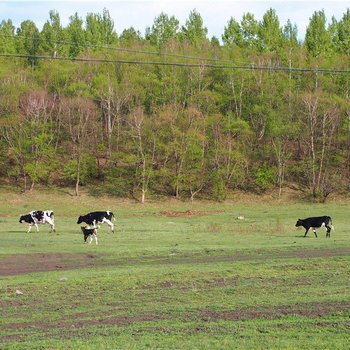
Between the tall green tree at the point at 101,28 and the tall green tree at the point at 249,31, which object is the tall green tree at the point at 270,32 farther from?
the tall green tree at the point at 101,28

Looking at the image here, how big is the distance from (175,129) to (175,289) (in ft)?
201

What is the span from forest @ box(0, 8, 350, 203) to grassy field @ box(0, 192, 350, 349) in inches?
1443

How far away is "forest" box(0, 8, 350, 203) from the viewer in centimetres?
8425

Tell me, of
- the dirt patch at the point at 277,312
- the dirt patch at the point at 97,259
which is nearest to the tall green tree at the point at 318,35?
the dirt patch at the point at 97,259

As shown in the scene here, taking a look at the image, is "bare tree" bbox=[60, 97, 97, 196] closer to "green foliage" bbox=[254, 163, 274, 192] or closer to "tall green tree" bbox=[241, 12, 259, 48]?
"green foliage" bbox=[254, 163, 274, 192]

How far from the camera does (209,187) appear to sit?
8675 centimetres

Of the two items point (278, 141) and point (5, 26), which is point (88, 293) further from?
point (5, 26)

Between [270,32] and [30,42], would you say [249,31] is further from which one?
[30,42]

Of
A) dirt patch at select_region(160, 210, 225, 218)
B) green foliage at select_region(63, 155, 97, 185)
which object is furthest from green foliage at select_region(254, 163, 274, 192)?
green foliage at select_region(63, 155, 97, 185)

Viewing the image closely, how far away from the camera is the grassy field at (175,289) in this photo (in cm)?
1600

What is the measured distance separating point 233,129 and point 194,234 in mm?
45744

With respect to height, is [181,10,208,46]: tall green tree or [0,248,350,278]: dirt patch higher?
[181,10,208,46]: tall green tree

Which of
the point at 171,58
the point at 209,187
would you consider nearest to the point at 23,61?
the point at 171,58

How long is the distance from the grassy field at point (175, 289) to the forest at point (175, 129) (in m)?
36.7
